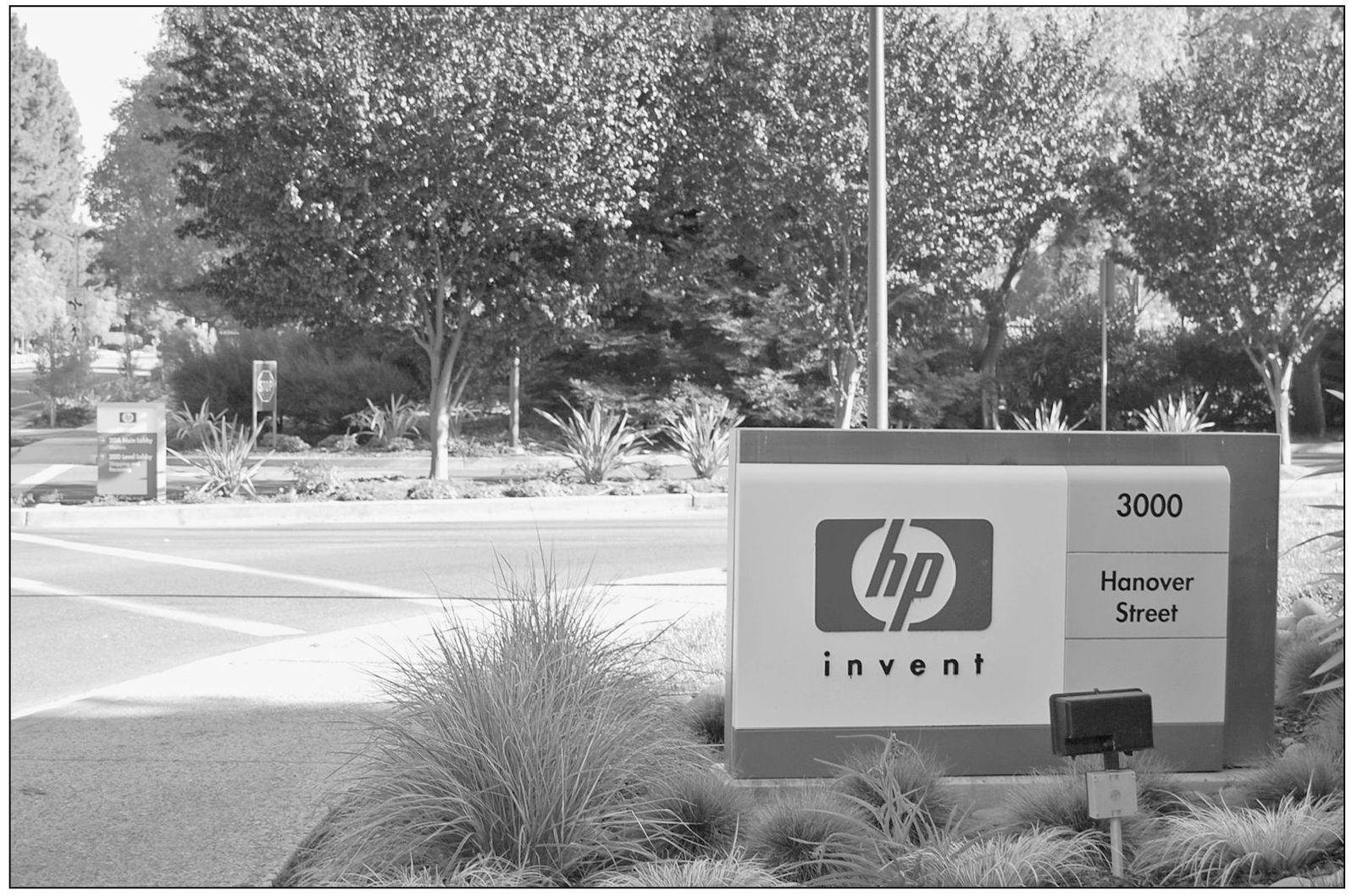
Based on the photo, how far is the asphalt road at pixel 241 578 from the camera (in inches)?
300

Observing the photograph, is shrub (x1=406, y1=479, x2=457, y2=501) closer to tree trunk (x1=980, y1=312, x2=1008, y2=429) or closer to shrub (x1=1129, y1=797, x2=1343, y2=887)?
shrub (x1=1129, y1=797, x2=1343, y2=887)

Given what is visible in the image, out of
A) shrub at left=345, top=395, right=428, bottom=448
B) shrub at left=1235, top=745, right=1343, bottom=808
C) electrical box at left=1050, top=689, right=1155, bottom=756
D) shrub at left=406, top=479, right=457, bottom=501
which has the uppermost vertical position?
shrub at left=345, top=395, right=428, bottom=448

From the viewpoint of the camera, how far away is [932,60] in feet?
68.0

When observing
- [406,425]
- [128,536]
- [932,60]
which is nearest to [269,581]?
[128,536]

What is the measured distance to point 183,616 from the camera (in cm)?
870

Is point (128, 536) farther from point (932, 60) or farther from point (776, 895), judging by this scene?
point (932, 60)

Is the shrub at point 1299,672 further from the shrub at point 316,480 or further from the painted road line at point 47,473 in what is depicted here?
the painted road line at point 47,473

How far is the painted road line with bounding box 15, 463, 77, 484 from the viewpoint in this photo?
18828 millimetres

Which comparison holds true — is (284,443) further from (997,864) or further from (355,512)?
(997,864)

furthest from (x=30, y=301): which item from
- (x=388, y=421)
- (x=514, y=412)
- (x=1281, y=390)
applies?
(x=1281, y=390)

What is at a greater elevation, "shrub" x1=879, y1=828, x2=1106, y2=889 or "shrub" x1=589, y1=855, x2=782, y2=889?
"shrub" x1=879, y1=828, x2=1106, y2=889

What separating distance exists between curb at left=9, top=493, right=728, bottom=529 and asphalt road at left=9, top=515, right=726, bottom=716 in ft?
2.49

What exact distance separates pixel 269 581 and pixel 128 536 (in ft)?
12.4

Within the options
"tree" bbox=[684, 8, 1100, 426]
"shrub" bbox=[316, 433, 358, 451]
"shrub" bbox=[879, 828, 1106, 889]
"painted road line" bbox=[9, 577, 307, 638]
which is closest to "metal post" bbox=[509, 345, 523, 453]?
"shrub" bbox=[316, 433, 358, 451]
